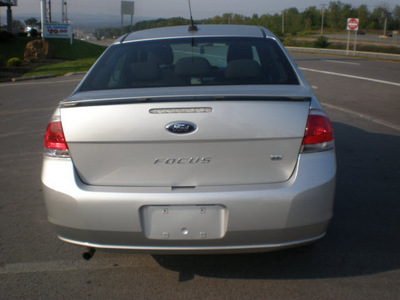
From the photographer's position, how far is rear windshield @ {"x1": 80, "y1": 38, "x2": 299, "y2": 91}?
3498mm

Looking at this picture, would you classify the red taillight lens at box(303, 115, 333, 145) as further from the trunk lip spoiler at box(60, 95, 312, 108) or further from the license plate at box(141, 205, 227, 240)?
the license plate at box(141, 205, 227, 240)

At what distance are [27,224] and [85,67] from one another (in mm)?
17315

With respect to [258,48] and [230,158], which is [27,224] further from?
[258,48]

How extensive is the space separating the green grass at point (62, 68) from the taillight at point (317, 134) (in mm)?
16884

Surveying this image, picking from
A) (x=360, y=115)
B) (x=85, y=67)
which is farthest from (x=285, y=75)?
(x=85, y=67)

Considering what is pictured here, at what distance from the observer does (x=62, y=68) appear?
20281mm

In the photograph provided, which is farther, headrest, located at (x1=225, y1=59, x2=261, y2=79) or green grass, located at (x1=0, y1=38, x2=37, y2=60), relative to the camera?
green grass, located at (x1=0, y1=38, x2=37, y2=60)

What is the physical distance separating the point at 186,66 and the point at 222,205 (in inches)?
54.1

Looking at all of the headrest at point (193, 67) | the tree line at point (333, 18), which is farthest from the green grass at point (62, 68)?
the tree line at point (333, 18)

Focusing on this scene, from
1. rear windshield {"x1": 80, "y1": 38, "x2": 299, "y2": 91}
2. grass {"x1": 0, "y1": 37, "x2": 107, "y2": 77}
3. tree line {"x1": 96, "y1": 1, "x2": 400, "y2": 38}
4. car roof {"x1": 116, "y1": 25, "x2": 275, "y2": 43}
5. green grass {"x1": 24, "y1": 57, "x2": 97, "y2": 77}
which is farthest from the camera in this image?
tree line {"x1": 96, "y1": 1, "x2": 400, "y2": 38}

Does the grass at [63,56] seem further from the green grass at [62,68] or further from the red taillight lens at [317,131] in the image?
the red taillight lens at [317,131]

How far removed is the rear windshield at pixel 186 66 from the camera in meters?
3.50

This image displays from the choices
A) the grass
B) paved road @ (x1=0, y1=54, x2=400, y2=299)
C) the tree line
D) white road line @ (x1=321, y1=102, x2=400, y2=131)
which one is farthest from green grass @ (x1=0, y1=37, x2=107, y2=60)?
the tree line

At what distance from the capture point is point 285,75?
3545mm
